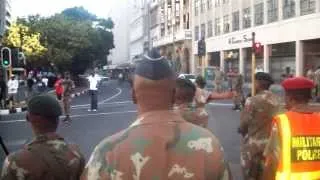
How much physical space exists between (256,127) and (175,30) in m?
77.2

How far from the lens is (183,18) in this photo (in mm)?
78312

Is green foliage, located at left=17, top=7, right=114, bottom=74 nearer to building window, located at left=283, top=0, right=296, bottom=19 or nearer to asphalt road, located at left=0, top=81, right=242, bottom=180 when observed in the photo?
building window, located at left=283, top=0, right=296, bottom=19

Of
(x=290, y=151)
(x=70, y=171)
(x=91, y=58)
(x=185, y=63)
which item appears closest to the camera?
(x=70, y=171)

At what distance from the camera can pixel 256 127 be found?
6312mm

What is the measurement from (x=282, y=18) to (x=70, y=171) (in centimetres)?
4341

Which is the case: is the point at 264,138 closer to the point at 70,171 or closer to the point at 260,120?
the point at 260,120

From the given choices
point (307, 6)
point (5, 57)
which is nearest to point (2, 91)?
point (5, 57)

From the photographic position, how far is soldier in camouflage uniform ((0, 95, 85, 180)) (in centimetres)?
369

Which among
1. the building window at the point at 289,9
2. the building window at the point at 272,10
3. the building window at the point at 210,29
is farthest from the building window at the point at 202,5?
the building window at the point at 289,9

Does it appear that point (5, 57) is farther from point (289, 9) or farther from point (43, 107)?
point (289, 9)

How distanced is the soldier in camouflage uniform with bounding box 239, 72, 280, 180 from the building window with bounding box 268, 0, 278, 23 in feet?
137

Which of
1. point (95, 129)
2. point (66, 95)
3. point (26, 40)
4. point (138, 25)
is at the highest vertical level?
point (138, 25)

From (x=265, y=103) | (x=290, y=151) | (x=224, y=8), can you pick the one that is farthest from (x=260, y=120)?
(x=224, y=8)

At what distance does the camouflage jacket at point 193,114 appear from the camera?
6.73 meters
